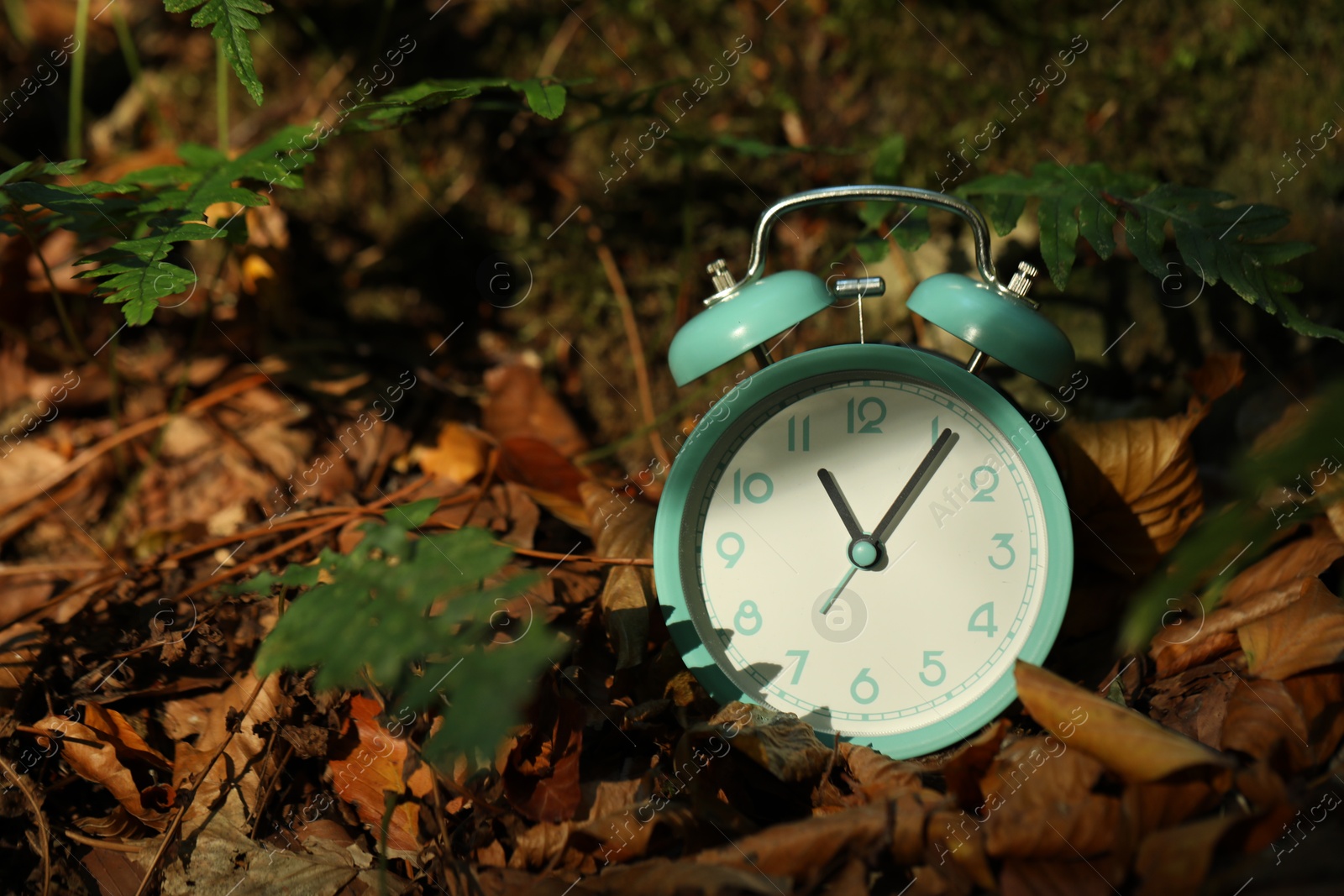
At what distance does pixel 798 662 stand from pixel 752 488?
0.31 metres

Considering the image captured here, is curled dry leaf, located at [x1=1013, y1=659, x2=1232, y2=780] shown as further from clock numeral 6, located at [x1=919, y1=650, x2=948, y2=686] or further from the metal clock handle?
the metal clock handle

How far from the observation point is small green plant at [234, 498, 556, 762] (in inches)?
39.2

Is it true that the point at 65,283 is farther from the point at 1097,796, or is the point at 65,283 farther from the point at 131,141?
the point at 1097,796

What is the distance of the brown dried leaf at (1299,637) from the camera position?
1337mm

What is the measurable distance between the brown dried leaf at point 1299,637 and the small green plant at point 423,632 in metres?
1.16

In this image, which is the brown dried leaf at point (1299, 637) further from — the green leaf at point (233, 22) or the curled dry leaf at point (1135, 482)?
the green leaf at point (233, 22)

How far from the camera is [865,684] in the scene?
59.1 inches

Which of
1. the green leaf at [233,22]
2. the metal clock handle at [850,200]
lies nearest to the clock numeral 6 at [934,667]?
the metal clock handle at [850,200]

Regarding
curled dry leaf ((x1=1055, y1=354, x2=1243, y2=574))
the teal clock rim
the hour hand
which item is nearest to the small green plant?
the teal clock rim

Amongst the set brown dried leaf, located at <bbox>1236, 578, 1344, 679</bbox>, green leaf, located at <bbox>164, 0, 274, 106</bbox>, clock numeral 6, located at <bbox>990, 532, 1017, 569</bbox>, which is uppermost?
green leaf, located at <bbox>164, 0, 274, 106</bbox>

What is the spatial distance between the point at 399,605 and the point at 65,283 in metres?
1.70

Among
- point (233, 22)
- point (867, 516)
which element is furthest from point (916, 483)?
point (233, 22)

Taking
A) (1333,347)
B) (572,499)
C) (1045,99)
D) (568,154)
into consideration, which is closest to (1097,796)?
(572,499)

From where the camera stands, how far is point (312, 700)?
4.90 feet
